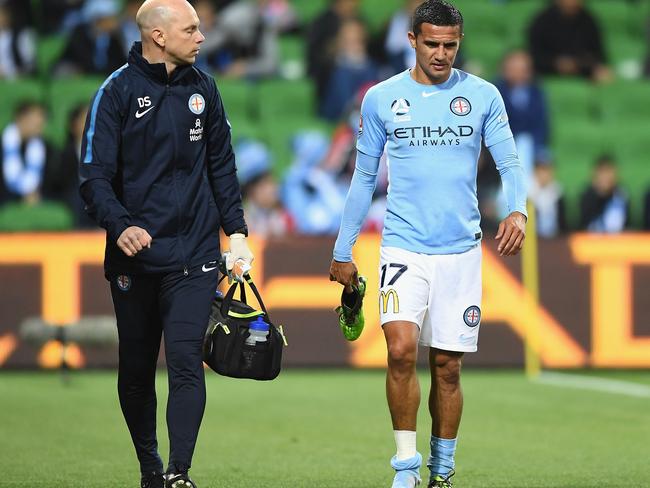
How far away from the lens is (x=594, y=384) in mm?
12164

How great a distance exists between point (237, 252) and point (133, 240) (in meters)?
0.57

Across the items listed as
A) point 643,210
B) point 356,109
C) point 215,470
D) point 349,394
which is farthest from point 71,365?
point 643,210

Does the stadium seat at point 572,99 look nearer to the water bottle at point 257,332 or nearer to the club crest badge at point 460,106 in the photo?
the club crest badge at point 460,106

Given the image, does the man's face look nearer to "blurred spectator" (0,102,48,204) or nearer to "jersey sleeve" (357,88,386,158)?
"jersey sleeve" (357,88,386,158)

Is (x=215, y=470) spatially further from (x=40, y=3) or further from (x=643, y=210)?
(x=40, y=3)

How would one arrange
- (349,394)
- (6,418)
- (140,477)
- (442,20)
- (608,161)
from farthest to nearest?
(608,161) < (349,394) < (6,418) < (140,477) < (442,20)

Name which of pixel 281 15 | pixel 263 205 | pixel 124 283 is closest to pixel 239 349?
pixel 124 283

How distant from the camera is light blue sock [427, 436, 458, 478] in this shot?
650cm

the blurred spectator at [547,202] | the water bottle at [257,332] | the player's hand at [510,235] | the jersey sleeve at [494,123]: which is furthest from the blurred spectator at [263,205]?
the player's hand at [510,235]

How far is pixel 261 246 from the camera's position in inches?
511

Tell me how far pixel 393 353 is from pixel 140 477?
5.41 feet

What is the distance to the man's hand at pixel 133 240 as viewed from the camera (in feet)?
19.7

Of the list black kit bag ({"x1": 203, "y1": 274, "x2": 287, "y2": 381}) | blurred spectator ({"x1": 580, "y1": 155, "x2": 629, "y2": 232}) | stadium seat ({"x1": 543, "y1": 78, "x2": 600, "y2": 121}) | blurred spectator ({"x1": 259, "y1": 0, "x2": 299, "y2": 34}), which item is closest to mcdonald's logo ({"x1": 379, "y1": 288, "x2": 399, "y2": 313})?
black kit bag ({"x1": 203, "y1": 274, "x2": 287, "y2": 381})

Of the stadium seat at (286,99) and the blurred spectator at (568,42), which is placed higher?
the blurred spectator at (568,42)
